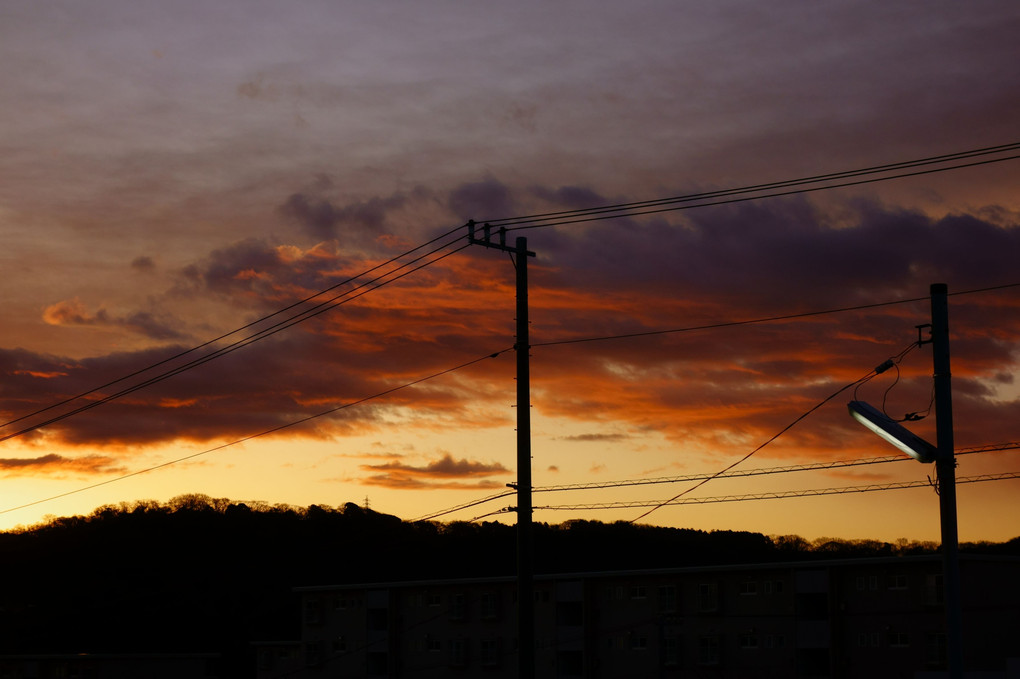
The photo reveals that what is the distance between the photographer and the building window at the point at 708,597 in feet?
242

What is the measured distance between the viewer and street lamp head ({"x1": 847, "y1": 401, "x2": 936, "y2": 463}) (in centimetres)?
Result: 1914

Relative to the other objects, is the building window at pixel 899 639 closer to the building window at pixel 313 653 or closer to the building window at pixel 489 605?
the building window at pixel 489 605

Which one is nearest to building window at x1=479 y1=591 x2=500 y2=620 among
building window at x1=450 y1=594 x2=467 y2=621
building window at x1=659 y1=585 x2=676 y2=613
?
building window at x1=450 y1=594 x2=467 y2=621

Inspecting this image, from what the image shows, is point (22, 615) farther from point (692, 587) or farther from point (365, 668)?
point (692, 587)

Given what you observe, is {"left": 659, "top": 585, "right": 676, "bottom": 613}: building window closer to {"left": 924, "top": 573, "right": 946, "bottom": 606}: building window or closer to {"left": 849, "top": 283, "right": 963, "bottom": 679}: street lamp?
{"left": 924, "top": 573, "right": 946, "bottom": 606}: building window

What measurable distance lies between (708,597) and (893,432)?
5739 cm

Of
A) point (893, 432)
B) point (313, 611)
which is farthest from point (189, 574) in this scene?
point (893, 432)

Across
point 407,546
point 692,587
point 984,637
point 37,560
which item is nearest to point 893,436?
point 984,637

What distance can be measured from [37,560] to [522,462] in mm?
150244

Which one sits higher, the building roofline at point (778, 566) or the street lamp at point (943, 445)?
the street lamp at point (943, 445)

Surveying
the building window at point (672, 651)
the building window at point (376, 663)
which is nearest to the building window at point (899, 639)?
the building window at point (672, 651)

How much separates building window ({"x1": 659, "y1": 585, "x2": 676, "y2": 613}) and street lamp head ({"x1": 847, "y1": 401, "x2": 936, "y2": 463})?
5791cm

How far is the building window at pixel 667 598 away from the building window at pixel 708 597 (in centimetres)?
180

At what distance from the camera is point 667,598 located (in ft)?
249
